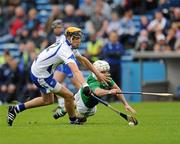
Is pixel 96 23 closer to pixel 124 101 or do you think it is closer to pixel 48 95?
pixel 48 95

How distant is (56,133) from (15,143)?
1.48 meters

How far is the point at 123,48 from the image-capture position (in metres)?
25.7

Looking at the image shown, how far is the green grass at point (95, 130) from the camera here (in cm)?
1173

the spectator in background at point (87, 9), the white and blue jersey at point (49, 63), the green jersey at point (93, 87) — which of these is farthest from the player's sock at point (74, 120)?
the spectator in background at point (87, 9)

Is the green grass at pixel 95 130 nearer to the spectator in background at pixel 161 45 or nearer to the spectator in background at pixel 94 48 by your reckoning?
the spectator in background at pixel 161 45

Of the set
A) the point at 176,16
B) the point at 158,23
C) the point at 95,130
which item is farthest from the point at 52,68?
the point at 176,16

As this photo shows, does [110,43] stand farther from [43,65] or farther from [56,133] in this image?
[56,133]

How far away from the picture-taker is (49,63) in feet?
47.3

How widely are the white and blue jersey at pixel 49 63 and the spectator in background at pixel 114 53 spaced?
10.3 metres

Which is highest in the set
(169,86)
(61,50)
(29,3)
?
(61,50)

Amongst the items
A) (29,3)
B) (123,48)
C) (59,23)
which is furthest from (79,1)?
(59,23)

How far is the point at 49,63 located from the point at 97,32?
12.6m

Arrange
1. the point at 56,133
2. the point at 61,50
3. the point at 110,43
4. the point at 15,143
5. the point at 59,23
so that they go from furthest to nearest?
the point at 110,43
the point at 59,23
the point at 61,50
the point at 56,133
the point at 15,143

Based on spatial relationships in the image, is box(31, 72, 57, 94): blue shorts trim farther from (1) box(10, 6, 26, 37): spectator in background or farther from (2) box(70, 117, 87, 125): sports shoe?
(1) box(10, 6, 26, 37): spectator in background
